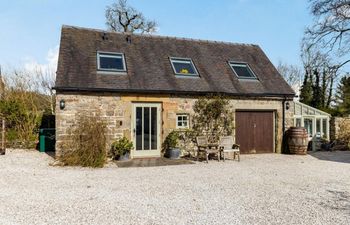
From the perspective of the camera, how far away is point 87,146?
991 centimetres

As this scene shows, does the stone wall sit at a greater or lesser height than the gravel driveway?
greater

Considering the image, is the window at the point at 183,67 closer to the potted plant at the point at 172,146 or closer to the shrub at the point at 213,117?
the shrub at the point at 213,117

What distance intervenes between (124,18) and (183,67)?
1543 cm

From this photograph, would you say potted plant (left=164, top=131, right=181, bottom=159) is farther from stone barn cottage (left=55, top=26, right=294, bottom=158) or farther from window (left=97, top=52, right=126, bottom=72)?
window (left=97, top=52, right=126, bottom=72)

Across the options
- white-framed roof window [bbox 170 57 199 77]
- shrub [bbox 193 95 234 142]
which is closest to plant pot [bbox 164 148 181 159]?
shrub [bbox 193 95 234 142]

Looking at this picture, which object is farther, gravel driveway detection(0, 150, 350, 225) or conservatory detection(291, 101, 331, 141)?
conservatory detection(291, 101, 331, 141)

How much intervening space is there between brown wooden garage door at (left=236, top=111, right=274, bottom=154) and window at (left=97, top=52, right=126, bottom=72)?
5.38 metres

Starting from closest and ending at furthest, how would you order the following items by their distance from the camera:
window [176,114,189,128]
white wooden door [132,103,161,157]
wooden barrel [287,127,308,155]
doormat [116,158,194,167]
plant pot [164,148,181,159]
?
doormat [116,158,194,167], plant pot [164,148,181,159], white wooden door [132,103,161,157], window [176,114,189,128], wooden barrel [287,127,308,155]

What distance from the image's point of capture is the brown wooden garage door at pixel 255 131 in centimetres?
1328

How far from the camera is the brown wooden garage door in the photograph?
13.3 metres

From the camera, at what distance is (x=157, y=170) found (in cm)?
925

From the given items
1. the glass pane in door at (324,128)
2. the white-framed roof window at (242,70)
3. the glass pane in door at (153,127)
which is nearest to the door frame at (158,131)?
the glass pane in door at (153,127)

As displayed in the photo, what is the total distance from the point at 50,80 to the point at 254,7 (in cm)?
1711

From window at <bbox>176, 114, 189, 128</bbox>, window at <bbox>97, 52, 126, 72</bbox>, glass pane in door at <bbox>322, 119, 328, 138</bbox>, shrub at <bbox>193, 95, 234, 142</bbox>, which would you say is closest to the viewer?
window at <bbox>97, 52, 126, 72</bbox>
